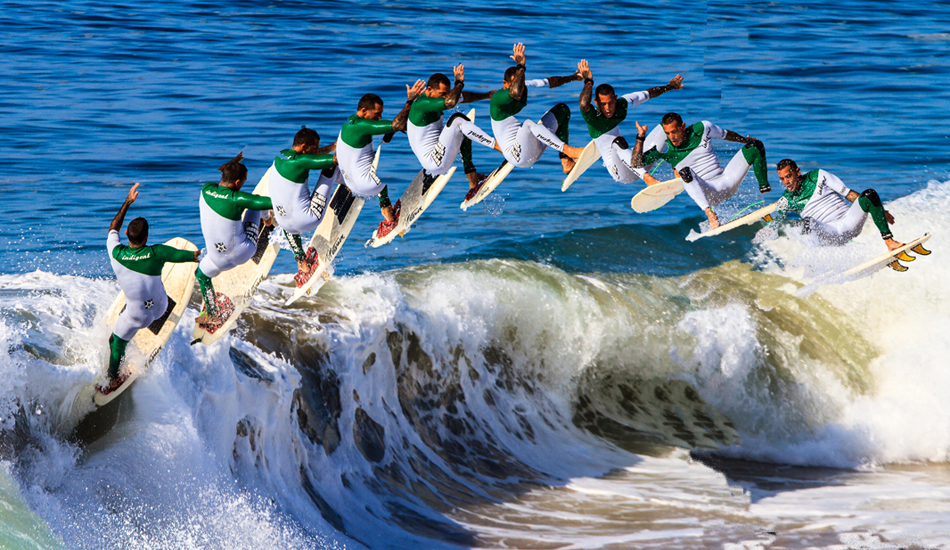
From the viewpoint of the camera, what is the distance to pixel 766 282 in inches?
658

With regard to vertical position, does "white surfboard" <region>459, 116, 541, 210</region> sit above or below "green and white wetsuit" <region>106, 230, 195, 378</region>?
above

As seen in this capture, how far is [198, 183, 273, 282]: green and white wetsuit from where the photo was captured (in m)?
8.71

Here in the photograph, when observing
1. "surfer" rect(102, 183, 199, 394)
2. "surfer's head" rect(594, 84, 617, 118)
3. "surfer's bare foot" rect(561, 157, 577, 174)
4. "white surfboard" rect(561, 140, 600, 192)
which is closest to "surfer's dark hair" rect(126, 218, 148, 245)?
"surfer" rect(102, 183, 199, 394)

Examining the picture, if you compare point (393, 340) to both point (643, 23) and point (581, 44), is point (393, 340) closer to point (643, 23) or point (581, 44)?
point (581, 44)

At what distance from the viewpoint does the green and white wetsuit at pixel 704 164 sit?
34.2 feet

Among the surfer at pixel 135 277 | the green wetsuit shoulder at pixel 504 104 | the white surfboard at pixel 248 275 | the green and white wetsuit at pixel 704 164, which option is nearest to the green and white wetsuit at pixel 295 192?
the white surfboard at pixel 248 275

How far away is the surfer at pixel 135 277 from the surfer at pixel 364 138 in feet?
6.36

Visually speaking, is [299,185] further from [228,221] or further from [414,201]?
[414,201]

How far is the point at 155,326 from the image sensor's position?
894 cm

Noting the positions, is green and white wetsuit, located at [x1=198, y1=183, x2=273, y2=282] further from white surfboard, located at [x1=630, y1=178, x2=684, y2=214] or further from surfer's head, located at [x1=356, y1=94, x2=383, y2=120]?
white surfboard, located at [x1=630, y1=178, x2=684, y2=214]

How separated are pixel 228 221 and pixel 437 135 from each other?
9.43 ft

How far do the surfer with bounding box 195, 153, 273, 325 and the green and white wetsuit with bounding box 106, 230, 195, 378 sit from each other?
472mm

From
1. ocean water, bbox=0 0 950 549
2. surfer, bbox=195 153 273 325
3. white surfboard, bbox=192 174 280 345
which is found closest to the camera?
surfer, bbox=195 153 273 325

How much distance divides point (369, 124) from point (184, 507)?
431 centimetres
